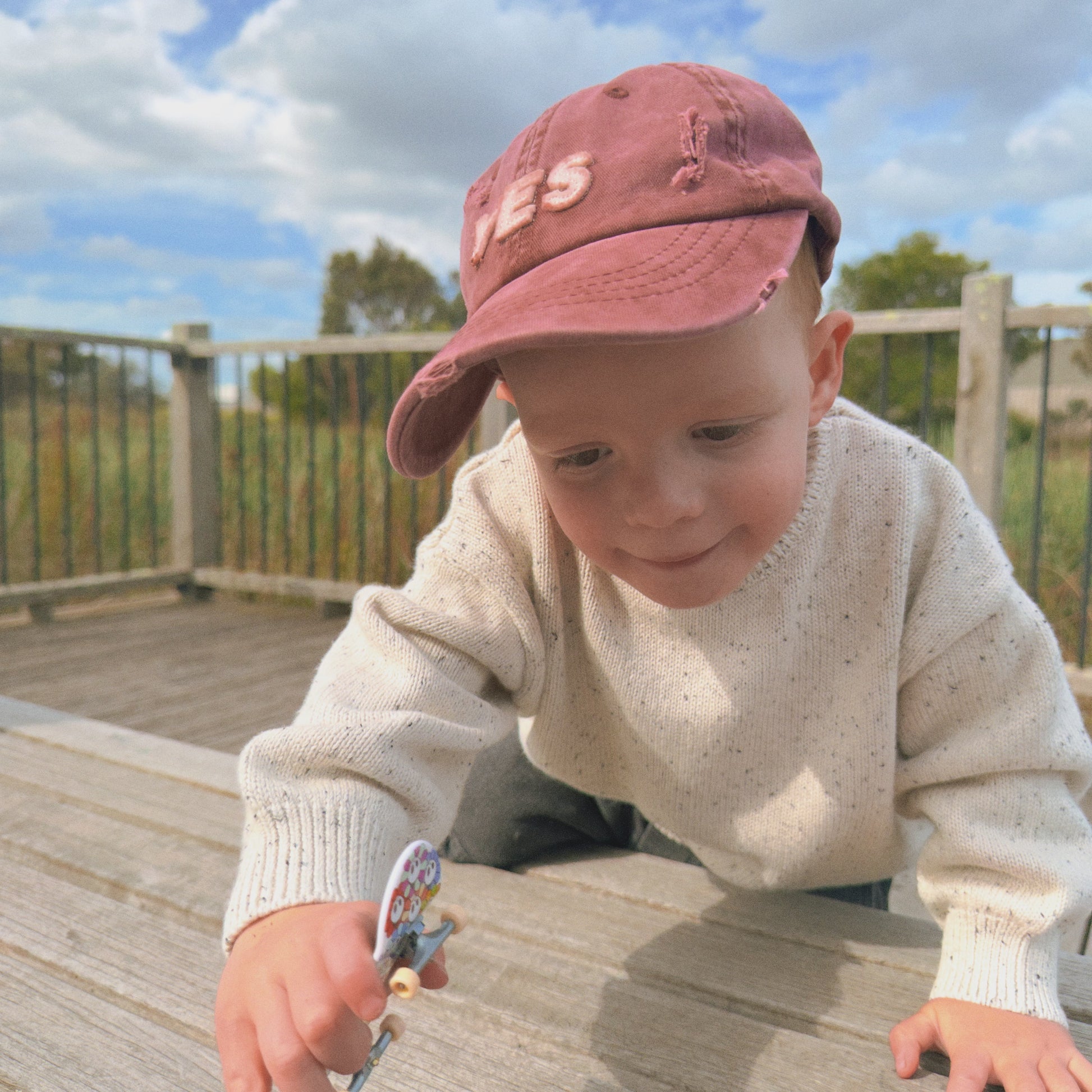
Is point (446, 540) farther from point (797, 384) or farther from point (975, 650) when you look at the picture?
point (975, 650)

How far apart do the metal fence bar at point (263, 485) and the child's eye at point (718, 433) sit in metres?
3.93

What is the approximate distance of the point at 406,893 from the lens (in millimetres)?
677

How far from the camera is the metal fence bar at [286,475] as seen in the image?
14.9 feet

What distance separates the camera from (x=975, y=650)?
1.06 meters

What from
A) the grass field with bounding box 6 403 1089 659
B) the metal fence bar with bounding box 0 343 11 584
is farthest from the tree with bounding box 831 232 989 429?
the metal fence bar with bounding box 0 343 11 584

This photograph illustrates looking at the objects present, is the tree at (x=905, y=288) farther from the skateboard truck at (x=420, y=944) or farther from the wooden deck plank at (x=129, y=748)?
the skateboard truck at (x=420, y=944)

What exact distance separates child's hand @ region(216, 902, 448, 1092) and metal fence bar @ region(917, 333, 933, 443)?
2.64 m

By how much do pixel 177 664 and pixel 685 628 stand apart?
9.10 feet

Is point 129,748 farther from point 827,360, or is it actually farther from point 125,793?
point 827,360

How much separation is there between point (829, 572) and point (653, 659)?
0.22 metres

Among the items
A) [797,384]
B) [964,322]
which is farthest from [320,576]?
[797,384]

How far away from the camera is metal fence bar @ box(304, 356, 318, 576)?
434 centimetres

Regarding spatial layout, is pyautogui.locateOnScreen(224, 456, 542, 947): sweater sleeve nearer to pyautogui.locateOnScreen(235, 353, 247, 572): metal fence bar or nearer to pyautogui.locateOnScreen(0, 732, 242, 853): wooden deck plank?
pyautogui.locateOnScreen(0, 732, 242, 853): wooden deck plank

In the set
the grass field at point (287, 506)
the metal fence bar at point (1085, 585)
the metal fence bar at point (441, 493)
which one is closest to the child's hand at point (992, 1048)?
the metal fence bar at point (1085, 585)
